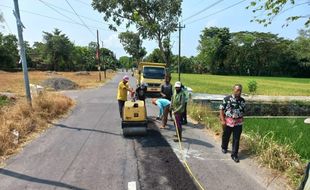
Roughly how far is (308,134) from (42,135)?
29.3 feet

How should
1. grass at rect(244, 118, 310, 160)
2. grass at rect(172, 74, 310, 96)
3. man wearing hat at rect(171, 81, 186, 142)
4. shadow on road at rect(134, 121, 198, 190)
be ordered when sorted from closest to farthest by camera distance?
1. shadow on road at rect(134, 121, 198, 190)
2. grass at rect(244, 118, 310, 160)
3. man wearing hat at rect(171, 81, 186, 142)
4. grass at rect(172, 74, 310, 96)

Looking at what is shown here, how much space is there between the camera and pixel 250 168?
761 centimetres

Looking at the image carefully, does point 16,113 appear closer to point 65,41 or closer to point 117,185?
point 117,185

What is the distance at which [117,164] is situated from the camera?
7.76 metres

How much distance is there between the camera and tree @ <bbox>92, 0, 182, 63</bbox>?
1005 inches

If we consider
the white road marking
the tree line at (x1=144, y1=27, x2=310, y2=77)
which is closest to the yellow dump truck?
the white road marking

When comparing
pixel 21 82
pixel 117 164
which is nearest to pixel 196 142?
pixel 117 164

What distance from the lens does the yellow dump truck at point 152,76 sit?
24.8 metres

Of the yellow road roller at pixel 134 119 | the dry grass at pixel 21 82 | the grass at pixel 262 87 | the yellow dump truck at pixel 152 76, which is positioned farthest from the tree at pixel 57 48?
the yellow road roller at pixel 134 119

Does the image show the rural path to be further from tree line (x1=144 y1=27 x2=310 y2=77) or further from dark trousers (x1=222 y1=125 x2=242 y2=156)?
tree line (x1=144 y1=27 x2=310 y2=77)

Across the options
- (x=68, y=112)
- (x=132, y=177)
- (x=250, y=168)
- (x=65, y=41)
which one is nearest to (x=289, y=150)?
(x=250, y=168)

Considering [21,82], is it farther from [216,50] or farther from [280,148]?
[216,50]

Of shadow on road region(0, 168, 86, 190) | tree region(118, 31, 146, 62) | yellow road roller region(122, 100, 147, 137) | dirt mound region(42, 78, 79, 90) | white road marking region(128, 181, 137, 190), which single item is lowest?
dirt mound region(42, 78, 79, 90)

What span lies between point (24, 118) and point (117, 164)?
579 centimetres
